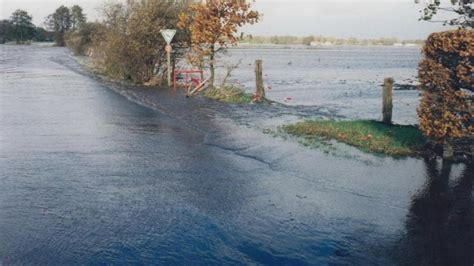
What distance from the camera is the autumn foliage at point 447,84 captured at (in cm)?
962

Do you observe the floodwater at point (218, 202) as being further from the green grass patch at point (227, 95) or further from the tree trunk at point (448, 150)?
the green grass patch at point (227, 95)

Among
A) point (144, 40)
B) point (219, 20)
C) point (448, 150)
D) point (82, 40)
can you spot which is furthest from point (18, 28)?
point (448, 150)

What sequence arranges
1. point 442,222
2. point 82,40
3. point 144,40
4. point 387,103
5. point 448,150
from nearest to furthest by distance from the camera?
point 442,222, point 448,150, point 387,103, point 144,40, point 82,40

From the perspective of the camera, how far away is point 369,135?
492 inches

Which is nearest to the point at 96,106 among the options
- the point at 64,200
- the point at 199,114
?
the point at 199,114

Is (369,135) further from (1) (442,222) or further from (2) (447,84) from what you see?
(1) (442,222)

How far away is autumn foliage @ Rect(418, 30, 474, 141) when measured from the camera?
9625 millimetres

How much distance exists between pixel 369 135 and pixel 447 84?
2827mm

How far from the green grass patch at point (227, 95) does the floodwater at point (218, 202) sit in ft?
26.8

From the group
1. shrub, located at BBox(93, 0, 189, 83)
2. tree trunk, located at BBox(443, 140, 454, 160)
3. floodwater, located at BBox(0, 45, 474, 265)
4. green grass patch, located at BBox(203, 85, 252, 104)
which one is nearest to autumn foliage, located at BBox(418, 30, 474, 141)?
tree trunk, located at BBox(443, 140, 454, 160)

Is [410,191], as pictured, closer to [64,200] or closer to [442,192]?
[442,192]

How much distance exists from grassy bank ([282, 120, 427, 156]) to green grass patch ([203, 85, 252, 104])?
734cm

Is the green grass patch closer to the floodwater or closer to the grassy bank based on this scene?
the grassy bank

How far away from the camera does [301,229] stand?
650 cm
